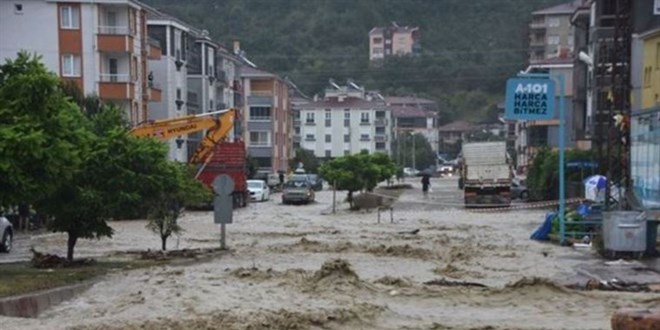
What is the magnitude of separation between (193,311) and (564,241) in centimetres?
1770

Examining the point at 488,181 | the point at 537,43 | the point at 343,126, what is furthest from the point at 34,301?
the point at 343,126

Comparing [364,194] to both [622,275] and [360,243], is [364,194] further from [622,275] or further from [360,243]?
[622,275]

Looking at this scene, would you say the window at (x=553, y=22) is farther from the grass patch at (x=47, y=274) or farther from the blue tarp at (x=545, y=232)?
the grass patch at (x=47, y=274)

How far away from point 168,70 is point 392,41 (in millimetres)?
102297

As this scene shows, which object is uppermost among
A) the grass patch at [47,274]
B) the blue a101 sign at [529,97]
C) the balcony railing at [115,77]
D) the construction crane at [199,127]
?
the balcony railing at [115,77]

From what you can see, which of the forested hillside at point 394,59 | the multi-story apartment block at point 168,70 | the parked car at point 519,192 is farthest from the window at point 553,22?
the multi-story apartment block at point 168,70

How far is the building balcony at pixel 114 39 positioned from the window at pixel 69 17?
1445 mm

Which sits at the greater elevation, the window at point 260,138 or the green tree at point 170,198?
the window at point 260,138

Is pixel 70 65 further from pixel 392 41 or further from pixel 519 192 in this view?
pixel 392 41

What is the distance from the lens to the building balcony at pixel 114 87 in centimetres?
6312

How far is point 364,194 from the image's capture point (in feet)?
209

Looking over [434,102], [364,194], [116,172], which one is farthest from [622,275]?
[434,102]

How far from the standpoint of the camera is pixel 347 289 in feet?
67.8

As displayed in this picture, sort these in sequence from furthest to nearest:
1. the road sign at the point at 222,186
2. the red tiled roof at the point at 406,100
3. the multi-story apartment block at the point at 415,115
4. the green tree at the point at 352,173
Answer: the multi-story apartment block at the point at 415,115
the red tiled roof at the point at 406,100
the green tree at the point at 352,173
the road sign at the point at 222,186
